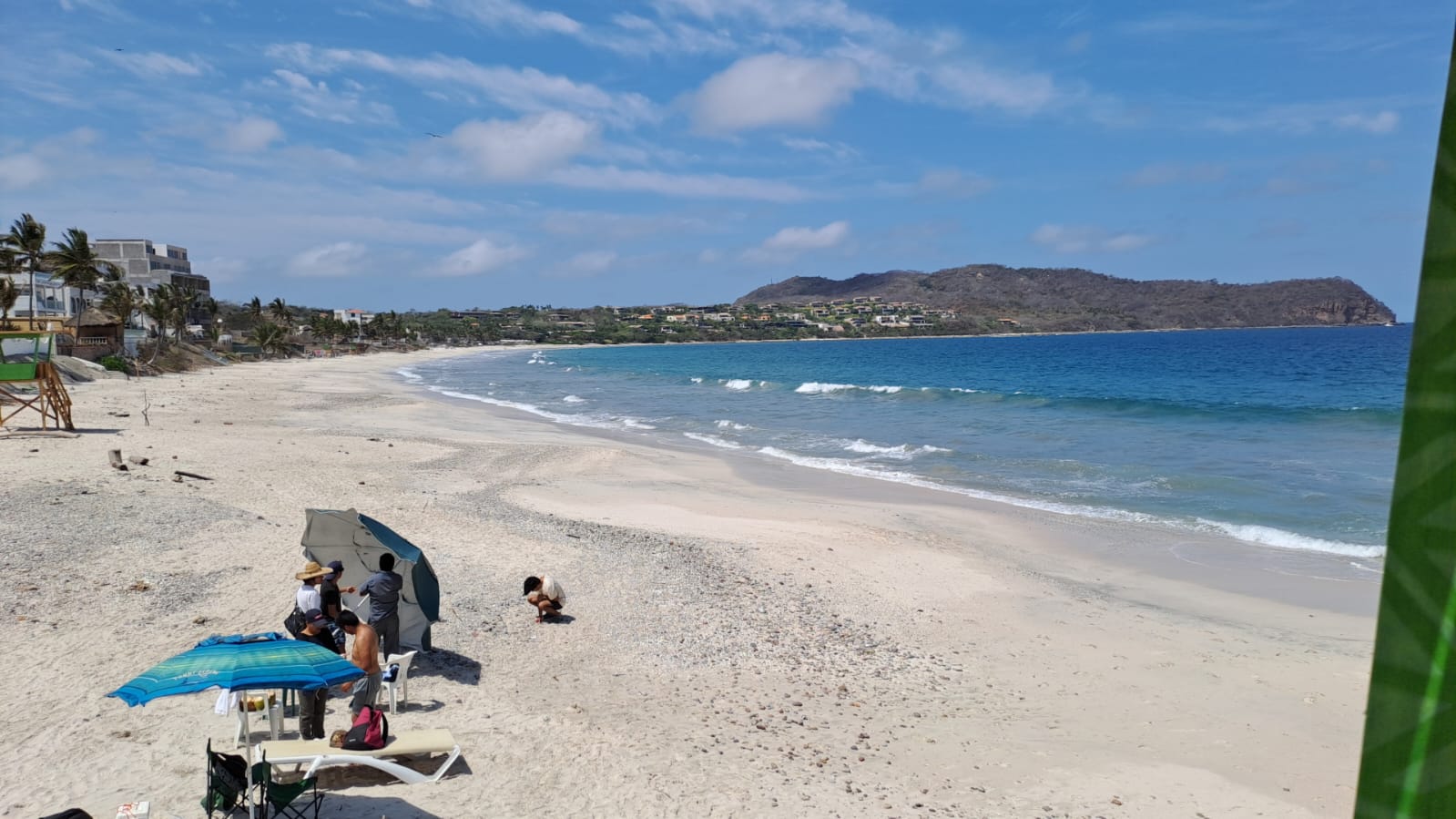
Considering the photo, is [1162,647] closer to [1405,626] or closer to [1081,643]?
[1081,643]

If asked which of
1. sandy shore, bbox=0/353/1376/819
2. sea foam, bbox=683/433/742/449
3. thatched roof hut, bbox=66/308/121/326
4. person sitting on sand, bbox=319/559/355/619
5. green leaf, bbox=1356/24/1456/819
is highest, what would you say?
green leaf, bbox=1356/24/1456/819

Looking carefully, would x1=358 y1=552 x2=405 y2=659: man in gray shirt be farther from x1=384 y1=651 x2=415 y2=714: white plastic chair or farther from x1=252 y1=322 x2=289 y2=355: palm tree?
x1=252 y1=322 x2=289 y2=355: palm tree

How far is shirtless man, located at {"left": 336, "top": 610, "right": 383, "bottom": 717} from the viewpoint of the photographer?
804 cm

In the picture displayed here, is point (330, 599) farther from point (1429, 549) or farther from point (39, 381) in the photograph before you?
point (39, 381)

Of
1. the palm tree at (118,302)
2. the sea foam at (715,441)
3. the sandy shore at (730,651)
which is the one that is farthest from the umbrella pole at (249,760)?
the palm tree at (118,302)

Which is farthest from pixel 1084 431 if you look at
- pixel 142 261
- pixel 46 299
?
pixel 142 261

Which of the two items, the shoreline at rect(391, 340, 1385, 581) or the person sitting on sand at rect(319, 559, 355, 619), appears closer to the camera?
the person sitting on sand at rect(319, 559, 355, 619)

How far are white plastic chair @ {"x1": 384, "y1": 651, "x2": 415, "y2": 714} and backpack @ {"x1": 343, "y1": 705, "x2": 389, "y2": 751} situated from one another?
112 centimetres

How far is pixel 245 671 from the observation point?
6043 millimetres

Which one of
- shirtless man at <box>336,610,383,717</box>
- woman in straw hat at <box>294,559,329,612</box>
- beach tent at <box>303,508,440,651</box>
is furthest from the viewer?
beach tent at <box>303,508,440,651</box>

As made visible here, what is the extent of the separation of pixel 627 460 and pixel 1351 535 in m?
16.2

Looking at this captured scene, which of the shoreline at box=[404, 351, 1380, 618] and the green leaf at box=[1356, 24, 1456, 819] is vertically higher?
the green leaf at box=[1356, 24, 1456, 819]

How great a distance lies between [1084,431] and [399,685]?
31.0 metres

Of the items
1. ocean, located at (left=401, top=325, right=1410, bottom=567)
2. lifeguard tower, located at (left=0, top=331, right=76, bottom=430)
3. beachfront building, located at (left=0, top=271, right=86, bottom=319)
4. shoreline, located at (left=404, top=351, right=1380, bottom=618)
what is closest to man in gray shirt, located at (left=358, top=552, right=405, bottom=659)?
shoreline, located at (left=404, top=351, right=1380, bottom=618)
